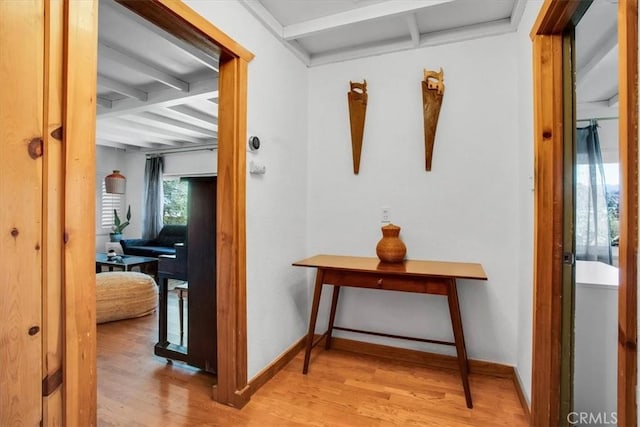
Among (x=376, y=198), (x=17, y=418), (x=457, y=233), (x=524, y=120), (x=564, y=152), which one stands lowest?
(x=17, y=418)

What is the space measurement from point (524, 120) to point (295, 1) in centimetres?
158

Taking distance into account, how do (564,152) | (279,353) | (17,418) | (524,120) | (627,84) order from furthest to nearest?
(279,353) < (524,120) < (564,152) < (17,418) < (627,84)

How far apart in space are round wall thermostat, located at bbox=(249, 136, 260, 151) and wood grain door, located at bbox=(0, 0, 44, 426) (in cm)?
108

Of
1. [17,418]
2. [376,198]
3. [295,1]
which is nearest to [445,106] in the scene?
[376,198]

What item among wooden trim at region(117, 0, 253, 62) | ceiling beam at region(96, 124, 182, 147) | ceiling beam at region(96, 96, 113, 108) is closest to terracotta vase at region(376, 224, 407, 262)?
wooden trim at region(117, 0, 253, 62)

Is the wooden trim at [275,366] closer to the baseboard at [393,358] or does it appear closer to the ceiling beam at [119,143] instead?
the baseboard at [393,358]

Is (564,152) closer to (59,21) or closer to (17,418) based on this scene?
(59,21)

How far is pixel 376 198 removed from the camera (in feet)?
8.14

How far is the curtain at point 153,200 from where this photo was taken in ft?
21.0

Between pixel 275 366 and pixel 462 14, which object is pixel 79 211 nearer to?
pixel 275 366

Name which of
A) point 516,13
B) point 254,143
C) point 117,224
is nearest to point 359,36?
point 516,13

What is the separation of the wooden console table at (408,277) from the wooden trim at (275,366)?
0.56 feet

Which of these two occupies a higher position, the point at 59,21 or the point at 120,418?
the point at 59,21

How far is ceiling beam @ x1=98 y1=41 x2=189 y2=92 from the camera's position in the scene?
2471 mm
